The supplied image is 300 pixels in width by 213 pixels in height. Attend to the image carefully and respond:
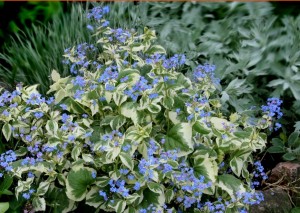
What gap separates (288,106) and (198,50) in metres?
0.70

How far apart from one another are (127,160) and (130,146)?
0.10 m

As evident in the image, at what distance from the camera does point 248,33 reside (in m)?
3.68

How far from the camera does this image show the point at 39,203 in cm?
270

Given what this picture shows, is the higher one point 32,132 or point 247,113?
point 32,132

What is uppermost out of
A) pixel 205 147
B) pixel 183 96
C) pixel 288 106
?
pixel 183 96

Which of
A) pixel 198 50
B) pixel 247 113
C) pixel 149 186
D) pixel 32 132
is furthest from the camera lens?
pixel 198 50

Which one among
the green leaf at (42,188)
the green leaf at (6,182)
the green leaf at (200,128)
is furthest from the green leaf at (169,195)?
the green leaf at (6,182)

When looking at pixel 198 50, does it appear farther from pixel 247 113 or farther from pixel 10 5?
pixel 10 5

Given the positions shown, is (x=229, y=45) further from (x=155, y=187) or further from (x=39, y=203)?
(x=39, y=203)

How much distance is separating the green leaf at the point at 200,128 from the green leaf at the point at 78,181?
56 cm

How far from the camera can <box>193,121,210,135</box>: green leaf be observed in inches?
109

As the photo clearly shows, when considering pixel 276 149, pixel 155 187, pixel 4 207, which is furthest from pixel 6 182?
pixel 276 149

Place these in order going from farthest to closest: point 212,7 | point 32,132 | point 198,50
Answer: point 212,7 < point 198,50 < point 32,132

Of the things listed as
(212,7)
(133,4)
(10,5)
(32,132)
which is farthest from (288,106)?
(10,5)
